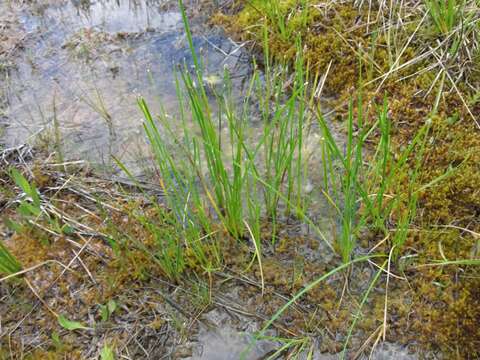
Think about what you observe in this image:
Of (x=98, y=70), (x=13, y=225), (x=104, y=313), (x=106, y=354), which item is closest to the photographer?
(x=106, y=354)

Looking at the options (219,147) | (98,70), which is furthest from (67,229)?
(98,70)

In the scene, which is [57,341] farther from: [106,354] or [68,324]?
[106,354]

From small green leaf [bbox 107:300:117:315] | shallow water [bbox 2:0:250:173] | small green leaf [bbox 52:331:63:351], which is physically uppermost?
shallow water [bbox 2:0:250:173]

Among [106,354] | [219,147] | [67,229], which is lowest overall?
[106,354]

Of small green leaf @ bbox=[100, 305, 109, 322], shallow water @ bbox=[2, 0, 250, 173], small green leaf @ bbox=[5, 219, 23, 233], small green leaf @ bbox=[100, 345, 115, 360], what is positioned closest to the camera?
small green leaf @ bbox=[100, 345, 115, 360]

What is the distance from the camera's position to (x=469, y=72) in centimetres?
206

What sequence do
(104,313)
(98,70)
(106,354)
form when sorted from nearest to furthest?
1. (106,354)
2. (104,313)
3. (98,70)

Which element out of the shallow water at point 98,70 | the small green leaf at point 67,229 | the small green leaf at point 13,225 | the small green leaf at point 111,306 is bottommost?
the small green leaf at point 111,306

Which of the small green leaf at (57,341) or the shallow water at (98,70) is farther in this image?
the shallow water at (98,70)

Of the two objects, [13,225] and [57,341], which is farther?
[13,225]

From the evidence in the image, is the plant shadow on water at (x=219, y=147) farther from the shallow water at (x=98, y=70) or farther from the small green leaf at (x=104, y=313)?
the small green leaf at (x=104, y=313)

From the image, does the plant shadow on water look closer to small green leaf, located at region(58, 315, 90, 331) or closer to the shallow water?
the shallow water

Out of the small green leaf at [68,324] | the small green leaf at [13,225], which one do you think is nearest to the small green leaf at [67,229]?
the small green leaf at [13,225]

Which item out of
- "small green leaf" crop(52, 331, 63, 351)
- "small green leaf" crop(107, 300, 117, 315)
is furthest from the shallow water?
"small green leaf" crop(52, 331, 63, 351)
